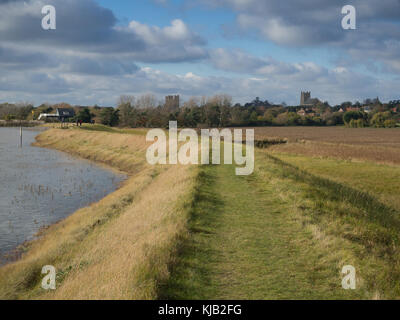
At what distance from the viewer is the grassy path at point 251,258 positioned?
21.8ft

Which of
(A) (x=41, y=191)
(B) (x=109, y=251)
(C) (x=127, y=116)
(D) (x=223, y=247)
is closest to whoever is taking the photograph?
(D) (x=223, y=247)

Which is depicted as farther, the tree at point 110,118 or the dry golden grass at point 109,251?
the tree at point 110,118

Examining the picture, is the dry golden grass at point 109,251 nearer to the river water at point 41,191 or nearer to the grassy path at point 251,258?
the grassy path at point 251,258

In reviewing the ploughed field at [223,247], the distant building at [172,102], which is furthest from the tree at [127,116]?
the ploughed field at [223,247]

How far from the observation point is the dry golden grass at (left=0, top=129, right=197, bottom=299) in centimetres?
711

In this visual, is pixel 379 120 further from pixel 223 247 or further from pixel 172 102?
pixel 223 247

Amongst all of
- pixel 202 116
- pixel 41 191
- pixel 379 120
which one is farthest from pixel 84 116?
pixel 379 120

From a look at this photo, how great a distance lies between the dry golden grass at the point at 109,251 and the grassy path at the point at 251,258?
0.47 metres

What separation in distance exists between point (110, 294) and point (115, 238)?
502 cm

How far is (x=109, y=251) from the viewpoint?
396 inches

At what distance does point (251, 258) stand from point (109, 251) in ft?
12.8

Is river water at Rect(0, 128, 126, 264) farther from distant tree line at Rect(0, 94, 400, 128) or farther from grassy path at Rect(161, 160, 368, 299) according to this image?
distant tree line at Rect(0, 94, 400, 128)
